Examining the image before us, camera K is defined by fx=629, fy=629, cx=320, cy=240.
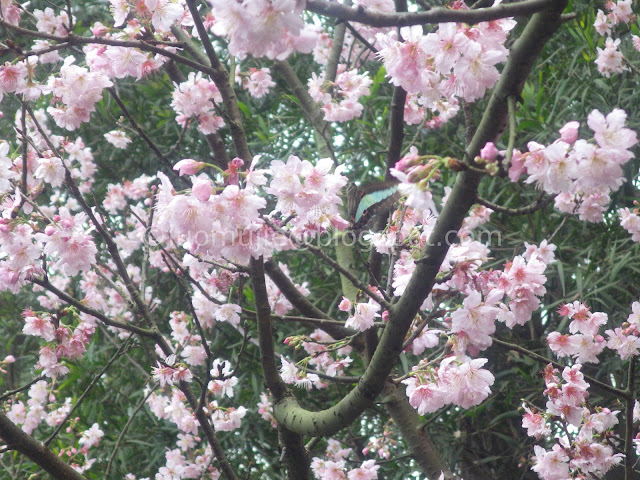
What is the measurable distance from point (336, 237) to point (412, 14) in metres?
1.15

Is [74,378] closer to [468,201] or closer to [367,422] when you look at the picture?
[367,422]

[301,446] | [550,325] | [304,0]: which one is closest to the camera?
[304,0]

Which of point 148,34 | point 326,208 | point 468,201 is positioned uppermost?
point 148,34

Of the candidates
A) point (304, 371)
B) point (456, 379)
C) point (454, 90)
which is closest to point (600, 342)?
point (456, 379)

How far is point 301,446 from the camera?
1478 mm

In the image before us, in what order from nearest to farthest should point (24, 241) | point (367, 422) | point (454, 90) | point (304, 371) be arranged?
point (454, 90) → point (24, 241) → point (304, 371) → point (367, 422)

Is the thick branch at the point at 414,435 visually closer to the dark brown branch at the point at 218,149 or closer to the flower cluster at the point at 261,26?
the dark brown branch at the point at 218,149

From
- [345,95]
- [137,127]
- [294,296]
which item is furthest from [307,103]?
[137,127]

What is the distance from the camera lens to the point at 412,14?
65cm

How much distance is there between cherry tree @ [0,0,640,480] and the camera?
868mm

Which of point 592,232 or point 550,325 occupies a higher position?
point 592,232

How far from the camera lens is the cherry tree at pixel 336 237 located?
87 cm

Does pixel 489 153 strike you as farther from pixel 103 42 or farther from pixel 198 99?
pixel 198 99

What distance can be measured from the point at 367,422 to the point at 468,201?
2202 millimetres
